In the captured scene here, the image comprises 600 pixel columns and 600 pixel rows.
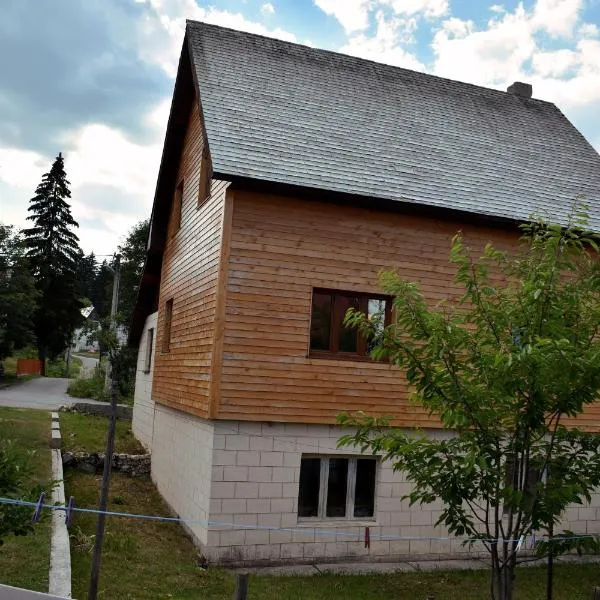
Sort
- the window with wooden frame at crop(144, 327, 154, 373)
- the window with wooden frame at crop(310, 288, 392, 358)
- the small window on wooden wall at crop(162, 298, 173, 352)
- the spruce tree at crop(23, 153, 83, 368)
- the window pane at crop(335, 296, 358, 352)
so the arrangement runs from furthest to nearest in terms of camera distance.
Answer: the spruce tree at crop(23, 153, 83, 368)
the window with wooden frame at crop(144, 327, 154, 373)
the small window on wooden wall at crop(162, 298, 173, 352)
the window pane at crop(335, 296, 358, 352)
the window with wooden frame at crop(310, 288, 392, 358)

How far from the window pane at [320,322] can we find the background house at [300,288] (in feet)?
0.08

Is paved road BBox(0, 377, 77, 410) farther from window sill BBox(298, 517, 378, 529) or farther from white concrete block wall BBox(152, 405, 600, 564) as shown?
window sill BBox(298, 517, 378, 529)

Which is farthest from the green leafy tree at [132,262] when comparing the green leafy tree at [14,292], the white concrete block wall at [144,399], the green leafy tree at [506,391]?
the green leafy tree at [506,391]

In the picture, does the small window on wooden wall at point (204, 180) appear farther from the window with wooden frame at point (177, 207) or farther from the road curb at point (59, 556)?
the road curb at point (59, 556)

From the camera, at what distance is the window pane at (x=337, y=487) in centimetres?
1098

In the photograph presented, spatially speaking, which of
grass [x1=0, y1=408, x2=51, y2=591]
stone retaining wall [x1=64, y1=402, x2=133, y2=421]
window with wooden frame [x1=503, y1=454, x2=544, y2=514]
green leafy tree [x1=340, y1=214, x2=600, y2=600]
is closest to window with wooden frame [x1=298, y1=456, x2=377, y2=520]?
grass [x1=0, y1=408, x2=51, y2=591]

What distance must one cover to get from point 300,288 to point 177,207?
612cm

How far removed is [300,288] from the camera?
10.9m

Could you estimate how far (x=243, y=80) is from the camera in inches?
523

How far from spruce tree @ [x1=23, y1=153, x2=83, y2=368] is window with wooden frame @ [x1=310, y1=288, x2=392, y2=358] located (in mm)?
43146

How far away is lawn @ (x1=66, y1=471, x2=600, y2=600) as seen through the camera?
855cm

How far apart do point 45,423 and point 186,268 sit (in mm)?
9247

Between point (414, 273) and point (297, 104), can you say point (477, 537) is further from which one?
point (297, 104)

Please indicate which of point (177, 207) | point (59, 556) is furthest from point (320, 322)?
point (177, 207)
